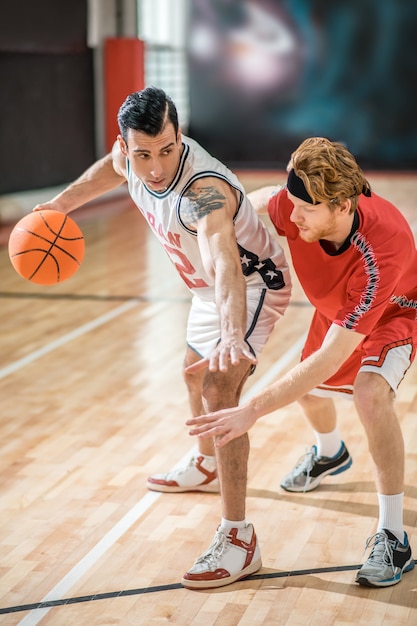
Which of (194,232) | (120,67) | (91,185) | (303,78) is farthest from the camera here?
(303,78)

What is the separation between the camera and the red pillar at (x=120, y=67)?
1402cm

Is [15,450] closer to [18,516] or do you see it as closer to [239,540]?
[18,516]

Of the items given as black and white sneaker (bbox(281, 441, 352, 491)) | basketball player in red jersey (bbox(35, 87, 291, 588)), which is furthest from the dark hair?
black and white sneaker (bbox(281, 441, 352, 491))

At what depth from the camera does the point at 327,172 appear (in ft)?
9.43

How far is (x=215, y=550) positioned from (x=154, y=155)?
1.40 m

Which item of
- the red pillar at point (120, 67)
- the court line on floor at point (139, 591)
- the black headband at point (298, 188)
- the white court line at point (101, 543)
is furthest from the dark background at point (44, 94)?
the court line on floor at point (139, 591)

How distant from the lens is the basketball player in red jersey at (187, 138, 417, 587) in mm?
2877

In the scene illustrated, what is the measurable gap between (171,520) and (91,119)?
1151 centimetres

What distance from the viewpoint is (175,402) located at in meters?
5.06

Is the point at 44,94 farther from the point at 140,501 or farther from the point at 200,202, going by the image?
the point at 200,202

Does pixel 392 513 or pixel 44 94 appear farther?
pixel 44 94

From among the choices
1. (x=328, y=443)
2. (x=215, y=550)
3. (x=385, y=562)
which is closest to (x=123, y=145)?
(x=215, y=550)

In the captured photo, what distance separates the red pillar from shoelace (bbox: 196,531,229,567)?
1150 cm

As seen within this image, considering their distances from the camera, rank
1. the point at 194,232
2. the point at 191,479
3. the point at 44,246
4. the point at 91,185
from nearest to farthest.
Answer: the point at 194,232 < the point at 44,246 < the point at 91,185 < the point at 191,479
